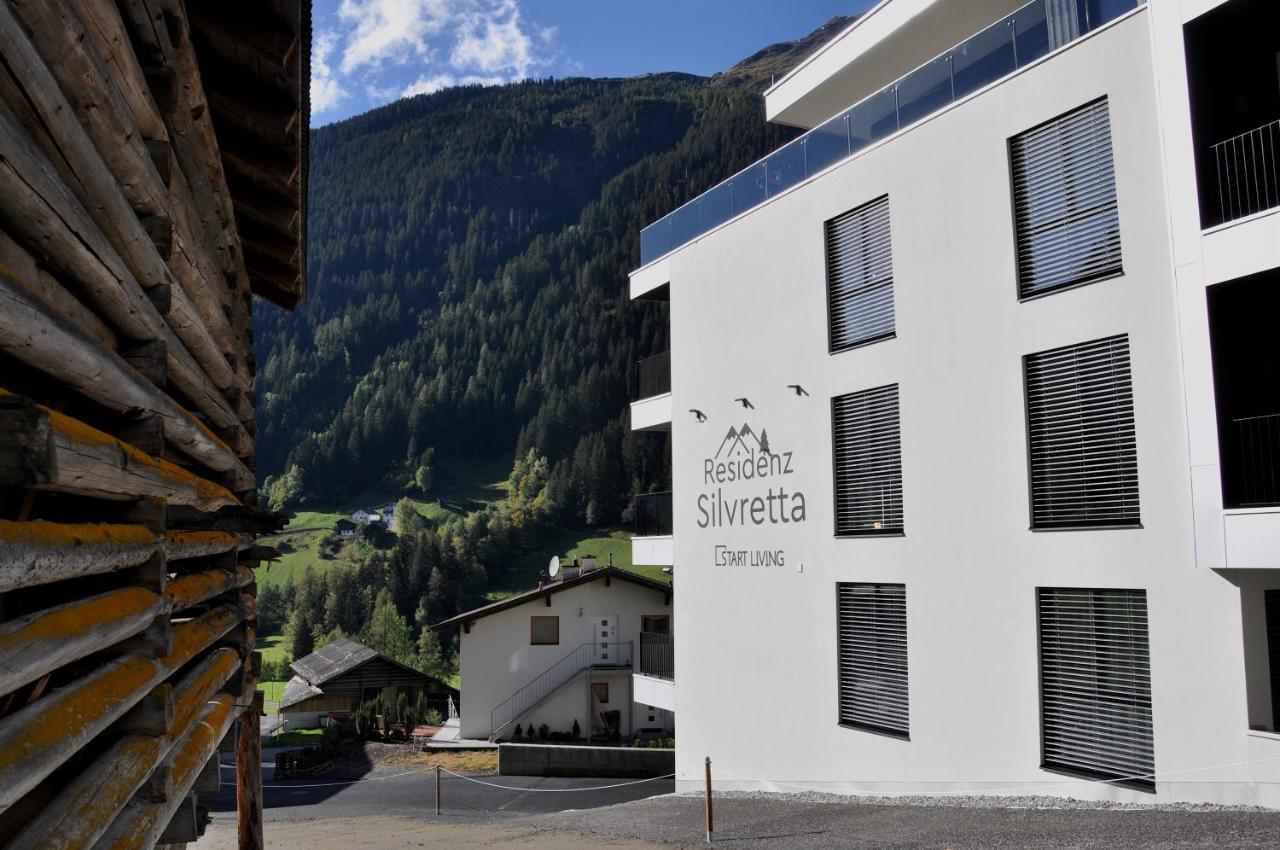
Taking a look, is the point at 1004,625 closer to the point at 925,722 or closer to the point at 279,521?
the point at 925,722

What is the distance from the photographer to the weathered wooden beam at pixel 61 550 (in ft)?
9.00

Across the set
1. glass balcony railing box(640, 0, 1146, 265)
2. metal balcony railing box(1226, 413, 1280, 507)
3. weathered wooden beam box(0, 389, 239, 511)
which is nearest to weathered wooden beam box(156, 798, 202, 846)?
weathered wooden beam box(0, 389, 239, 511)

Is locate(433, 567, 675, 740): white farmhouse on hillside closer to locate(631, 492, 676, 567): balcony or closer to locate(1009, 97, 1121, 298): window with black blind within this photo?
locate(631, 492, 676, 567): balcony

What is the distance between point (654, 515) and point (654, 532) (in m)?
0.36

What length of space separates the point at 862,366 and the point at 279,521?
10.7 m

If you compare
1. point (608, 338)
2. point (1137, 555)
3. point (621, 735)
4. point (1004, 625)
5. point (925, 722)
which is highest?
point (608, 338)

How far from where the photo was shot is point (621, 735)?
113ft

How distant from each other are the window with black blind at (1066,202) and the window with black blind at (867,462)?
9.89 feet

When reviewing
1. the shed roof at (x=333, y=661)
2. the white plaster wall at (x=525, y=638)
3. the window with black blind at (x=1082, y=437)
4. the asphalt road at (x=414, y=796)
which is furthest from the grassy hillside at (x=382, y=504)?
the window with black blind at (x=1082, y=437)

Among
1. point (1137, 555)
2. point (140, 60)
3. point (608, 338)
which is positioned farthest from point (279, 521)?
point (608, 338)

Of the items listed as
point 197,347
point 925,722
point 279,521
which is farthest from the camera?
point 925,722

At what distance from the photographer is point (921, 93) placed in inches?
617

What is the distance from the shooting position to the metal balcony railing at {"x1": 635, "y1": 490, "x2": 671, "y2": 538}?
2311cm

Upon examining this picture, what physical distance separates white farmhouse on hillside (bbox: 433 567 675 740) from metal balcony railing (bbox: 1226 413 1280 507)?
24783 millimetres
